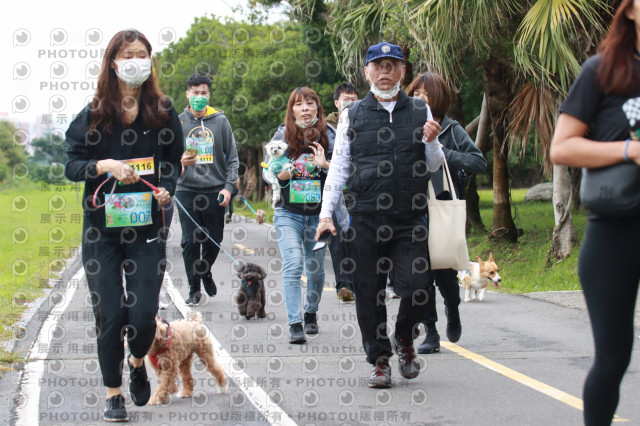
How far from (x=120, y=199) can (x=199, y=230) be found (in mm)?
4403

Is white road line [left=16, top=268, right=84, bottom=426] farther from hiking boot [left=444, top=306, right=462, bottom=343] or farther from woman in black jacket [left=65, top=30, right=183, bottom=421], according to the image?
hiking boot [left=444, top=306, right=462, bottom=343]

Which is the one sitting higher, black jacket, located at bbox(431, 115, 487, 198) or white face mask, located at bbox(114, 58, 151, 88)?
white face mask, located at bbox(114, 58, 151, 88)

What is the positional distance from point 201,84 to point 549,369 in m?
4.95

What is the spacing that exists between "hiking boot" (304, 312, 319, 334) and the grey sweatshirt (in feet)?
6.65

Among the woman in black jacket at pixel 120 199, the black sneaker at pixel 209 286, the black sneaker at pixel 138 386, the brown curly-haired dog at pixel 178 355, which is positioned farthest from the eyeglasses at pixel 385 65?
the black sneaker at pixel 209 286

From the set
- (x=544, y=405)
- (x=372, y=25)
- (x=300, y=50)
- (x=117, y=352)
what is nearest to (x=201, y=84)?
(x=117, y=352)

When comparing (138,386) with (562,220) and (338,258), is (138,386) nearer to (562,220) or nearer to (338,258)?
(338,258)

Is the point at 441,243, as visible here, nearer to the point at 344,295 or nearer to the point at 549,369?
the point at 549,369

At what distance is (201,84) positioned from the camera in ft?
29.7

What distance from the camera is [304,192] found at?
286 inches

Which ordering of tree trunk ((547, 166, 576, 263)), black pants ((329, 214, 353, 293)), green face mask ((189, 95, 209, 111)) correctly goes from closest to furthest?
1. black pants ((329, 214, 353, 293))
2. green face mask ((189, 95, 209, 111))
3. tree trunk ((547, 166, 576, 263))

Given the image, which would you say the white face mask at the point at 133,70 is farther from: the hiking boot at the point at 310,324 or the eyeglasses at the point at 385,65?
the hiking boot at the point at 310,324

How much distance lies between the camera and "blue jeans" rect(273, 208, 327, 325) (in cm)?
721

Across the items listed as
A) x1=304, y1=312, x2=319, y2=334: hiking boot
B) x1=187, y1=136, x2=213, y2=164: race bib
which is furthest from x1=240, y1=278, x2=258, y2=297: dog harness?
x1=187, y1=136, x2=213, y2=164: race bib
